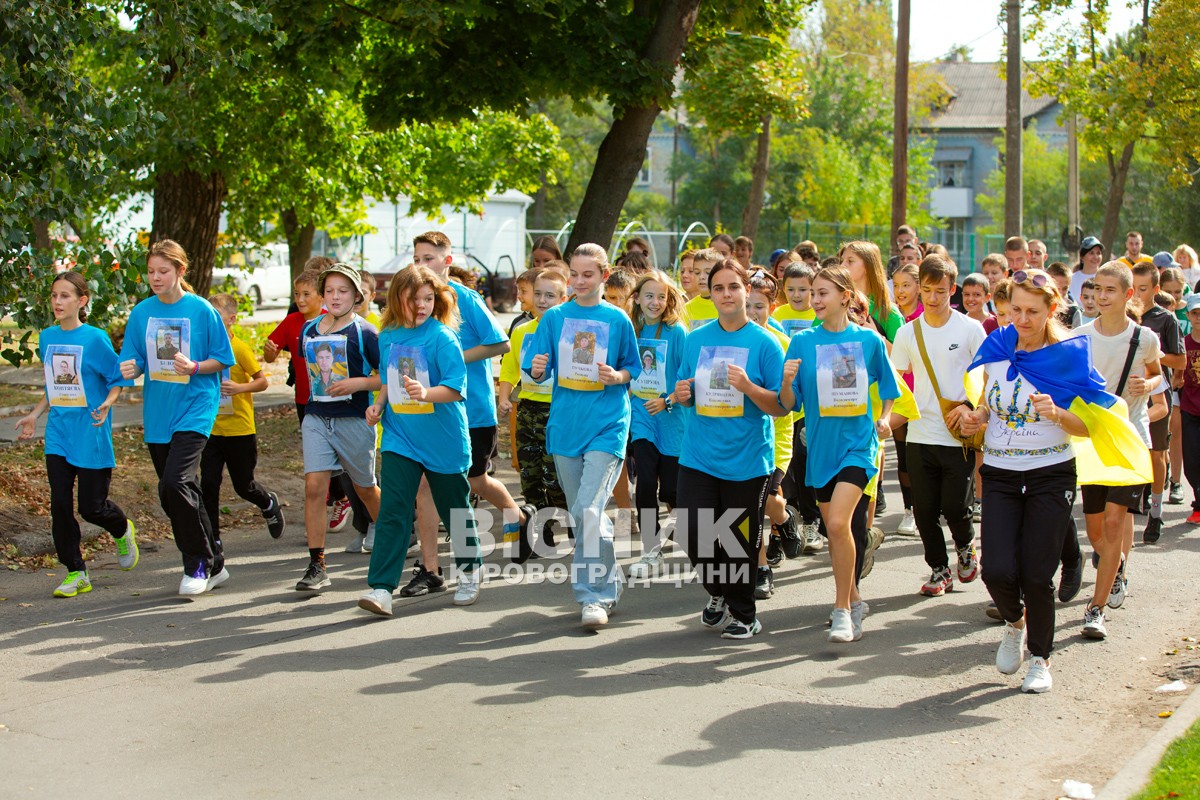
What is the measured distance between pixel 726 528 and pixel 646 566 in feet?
6.12

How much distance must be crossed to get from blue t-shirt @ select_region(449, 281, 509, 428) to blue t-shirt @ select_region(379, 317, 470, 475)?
65cm

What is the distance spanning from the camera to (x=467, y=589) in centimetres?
773

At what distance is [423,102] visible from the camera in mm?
14719

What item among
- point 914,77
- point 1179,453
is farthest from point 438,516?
point 914,77

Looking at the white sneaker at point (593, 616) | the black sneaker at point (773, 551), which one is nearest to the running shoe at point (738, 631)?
the white sneaker at point (593, 616)

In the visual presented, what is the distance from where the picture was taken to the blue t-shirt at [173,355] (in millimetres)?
7848

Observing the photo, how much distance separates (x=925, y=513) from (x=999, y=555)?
167 cm

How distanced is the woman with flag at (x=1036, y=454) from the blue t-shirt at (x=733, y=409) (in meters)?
1.07

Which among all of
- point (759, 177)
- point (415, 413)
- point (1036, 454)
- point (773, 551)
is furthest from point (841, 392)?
point (759, 177)

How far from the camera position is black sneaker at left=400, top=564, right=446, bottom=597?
26.0ft

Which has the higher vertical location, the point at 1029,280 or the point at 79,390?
the point at 1029,280

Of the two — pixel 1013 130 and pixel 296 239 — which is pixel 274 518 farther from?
pixel 1013 130

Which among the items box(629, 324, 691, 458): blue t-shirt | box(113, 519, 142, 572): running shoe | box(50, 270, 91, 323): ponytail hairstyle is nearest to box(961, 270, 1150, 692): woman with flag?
box(629, 324, 691, 458): blue t-shirt

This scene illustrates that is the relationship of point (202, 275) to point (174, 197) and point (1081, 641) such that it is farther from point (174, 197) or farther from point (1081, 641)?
point (1081, 641)
